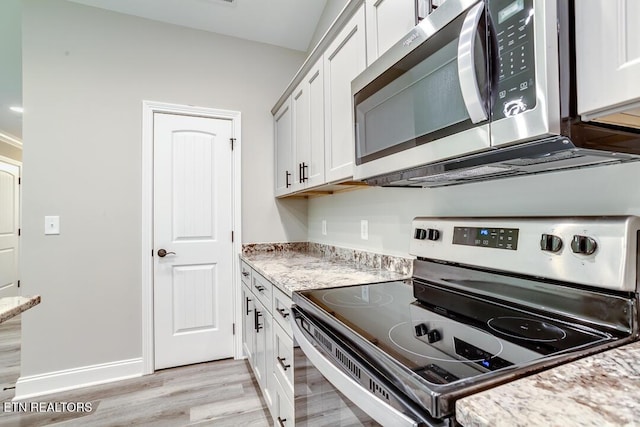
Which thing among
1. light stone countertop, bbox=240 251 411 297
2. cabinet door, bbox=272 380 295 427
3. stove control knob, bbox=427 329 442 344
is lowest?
cabinet door, bbox=272 380 295 427

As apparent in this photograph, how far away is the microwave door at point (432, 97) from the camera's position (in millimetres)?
751

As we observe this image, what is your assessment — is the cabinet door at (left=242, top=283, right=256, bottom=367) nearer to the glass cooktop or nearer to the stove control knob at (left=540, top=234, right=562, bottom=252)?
the glass cooktop

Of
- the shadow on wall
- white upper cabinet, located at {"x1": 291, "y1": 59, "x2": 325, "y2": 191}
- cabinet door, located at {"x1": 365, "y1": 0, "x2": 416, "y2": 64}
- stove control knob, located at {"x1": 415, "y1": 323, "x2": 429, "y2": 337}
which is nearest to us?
stove control knob, located at {"x1": 415, "y1": 323, "x2": 429, "y2": 337}

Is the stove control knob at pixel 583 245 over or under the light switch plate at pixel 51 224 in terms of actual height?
under

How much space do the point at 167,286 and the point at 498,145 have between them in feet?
8.20

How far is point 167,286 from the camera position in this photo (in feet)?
8.29

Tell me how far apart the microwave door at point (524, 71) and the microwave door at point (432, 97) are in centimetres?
3

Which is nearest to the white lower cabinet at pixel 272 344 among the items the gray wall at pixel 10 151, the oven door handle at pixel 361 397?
the oven door handle at pixel 361 397

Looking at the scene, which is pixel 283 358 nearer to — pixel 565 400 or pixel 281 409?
pixel 281 409

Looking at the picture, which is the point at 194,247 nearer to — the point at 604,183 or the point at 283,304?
the point at 283,304

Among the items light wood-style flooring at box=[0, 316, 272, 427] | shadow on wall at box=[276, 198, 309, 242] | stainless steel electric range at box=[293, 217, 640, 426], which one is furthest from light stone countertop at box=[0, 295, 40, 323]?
shadow on wall at box=[276, 198, 309, 242]

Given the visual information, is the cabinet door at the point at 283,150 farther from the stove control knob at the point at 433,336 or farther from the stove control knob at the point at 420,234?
the stove control knob at the point at 433,336

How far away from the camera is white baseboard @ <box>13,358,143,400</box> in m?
2.17

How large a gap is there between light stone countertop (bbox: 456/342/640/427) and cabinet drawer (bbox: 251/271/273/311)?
4.13ft
